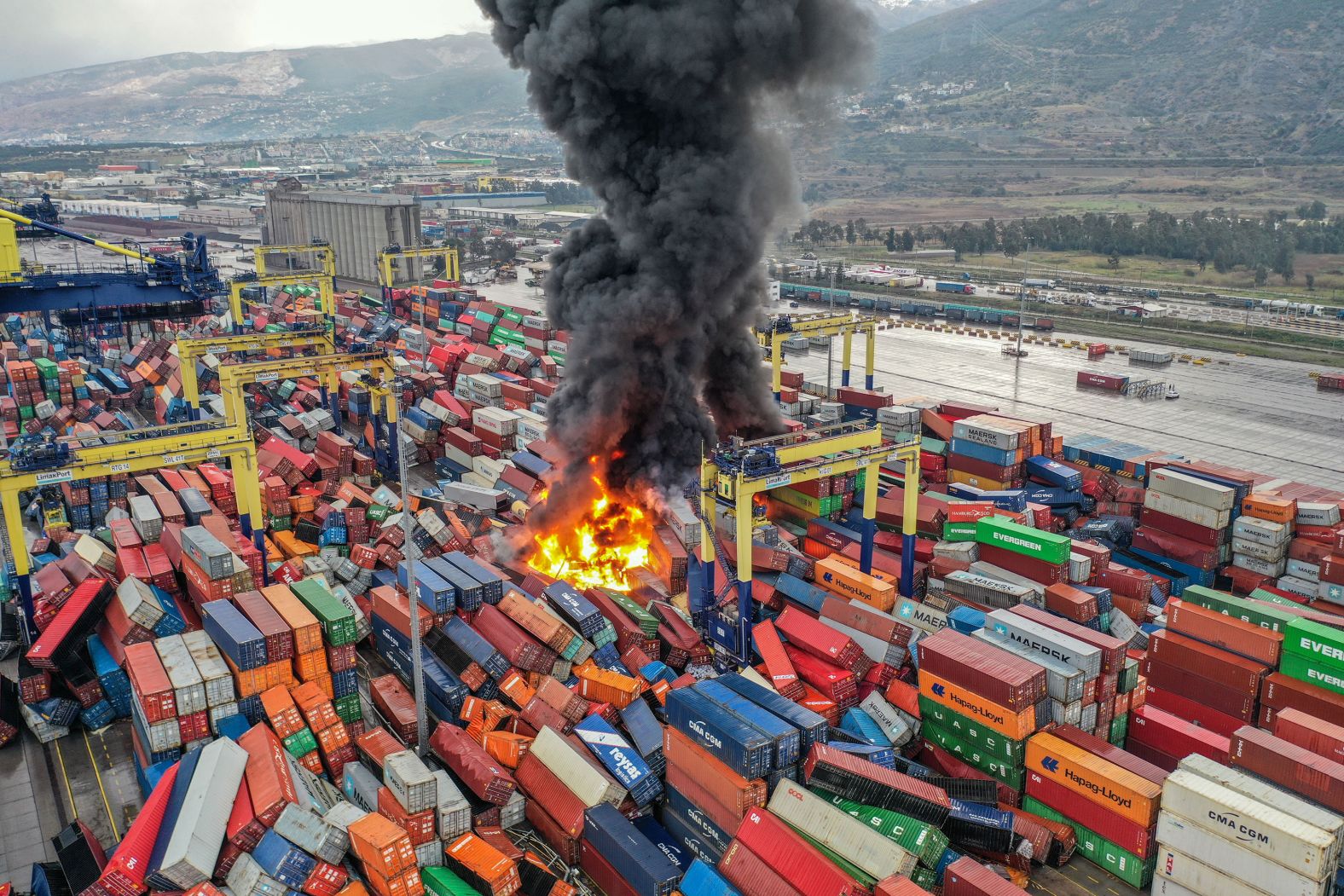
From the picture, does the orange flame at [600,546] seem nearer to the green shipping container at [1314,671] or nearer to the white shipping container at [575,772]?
the white shipping container at [575,772]

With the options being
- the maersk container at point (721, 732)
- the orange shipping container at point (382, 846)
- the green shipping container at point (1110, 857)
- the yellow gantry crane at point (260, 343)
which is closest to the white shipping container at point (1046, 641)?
the green shipping container at point (1110, 857)

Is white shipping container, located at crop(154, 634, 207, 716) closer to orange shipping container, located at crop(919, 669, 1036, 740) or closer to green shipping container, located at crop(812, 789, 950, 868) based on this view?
green shipping container, located at crop(812, 789, 950, 868)

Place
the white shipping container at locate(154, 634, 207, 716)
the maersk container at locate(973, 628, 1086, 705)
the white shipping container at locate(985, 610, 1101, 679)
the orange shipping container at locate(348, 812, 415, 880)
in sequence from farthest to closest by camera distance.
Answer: the white shipping container at locate(985, 610, 1101, 679)
the white shipping container at locate(154, 634, 207, 716)
the maersk container at locate(973, 628, 1086, 705)
the orange shipping container at locate(348, 812, 415, 880)

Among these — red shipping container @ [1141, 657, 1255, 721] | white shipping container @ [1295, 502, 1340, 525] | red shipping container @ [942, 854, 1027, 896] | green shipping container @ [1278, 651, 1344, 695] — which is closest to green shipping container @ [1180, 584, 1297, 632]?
green shipping container @ [1278, 651, 1344, 695]

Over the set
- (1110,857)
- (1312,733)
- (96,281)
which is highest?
(96,281)

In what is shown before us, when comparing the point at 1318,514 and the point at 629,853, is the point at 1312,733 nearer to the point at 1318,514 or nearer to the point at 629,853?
the point at 1318,514

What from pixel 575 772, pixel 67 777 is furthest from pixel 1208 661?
pixel 67 777

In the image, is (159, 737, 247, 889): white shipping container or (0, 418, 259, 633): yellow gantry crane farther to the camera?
(0, 418, 259, 633): yellow gantry crane
